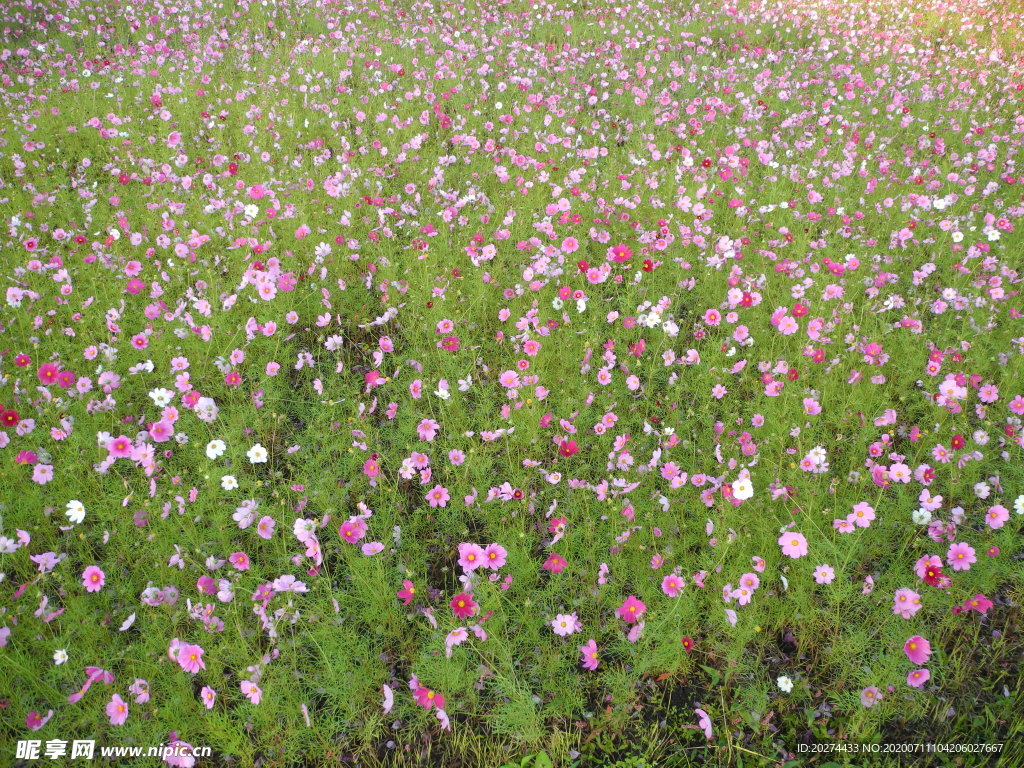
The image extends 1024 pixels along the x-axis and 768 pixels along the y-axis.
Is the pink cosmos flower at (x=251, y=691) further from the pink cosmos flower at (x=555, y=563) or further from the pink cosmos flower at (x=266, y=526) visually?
the pink cosmos flower at (x=555, y=563)

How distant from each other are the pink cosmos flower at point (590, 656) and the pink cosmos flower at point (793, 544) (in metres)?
0.87

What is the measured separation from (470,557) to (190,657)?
105 centimetres

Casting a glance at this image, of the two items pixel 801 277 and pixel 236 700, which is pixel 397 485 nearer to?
pixel 236 700

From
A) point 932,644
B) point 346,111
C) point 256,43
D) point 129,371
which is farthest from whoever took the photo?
point 256,43

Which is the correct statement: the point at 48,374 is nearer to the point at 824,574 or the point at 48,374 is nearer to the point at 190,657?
the point at 190,657

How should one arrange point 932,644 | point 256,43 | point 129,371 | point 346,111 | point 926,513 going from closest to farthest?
point 932,644 → point 926,513 → point 129,371 → point 346,111 → point 256,43

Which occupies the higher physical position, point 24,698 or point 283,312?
point 283,312

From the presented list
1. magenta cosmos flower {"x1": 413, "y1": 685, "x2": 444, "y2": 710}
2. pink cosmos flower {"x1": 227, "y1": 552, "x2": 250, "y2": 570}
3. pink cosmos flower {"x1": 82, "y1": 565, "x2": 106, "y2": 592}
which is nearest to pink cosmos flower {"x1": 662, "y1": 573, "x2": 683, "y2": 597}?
magenta cosmos flower {"x1": 413, "y1": 685, "x2": 444, "y2": 710}

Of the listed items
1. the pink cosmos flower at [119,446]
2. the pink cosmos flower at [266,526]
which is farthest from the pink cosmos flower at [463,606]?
the pink cosmos flower at [119,446]

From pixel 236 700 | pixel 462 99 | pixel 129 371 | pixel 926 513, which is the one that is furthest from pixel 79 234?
pixel 926 513

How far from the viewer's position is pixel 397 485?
3.00 metres

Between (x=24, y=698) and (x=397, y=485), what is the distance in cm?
158

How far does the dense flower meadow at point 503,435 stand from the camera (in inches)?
86.1

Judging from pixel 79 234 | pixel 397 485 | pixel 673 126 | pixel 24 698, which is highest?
pixel 673 126
